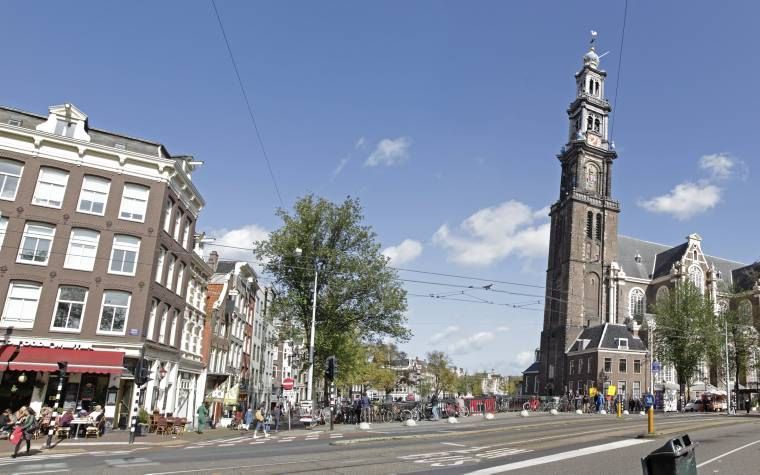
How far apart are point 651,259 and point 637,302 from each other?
10.0m

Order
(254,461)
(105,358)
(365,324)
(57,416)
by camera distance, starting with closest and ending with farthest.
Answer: (254,461), (57,416), (105,358), (365,324)

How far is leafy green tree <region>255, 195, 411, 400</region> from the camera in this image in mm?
39812

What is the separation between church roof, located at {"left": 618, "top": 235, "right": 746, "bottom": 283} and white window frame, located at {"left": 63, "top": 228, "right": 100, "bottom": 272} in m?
77.3

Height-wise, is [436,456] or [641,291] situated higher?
[641,291]

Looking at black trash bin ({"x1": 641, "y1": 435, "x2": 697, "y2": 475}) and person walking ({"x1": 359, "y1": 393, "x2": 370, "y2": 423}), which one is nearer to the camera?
black trash bin ({"x1": 641, "y1": 435, "x2": 697, "y2": 475})

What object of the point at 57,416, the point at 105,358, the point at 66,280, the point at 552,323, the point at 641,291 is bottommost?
the point at 57,416

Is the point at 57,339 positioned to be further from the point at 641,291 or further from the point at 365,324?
the point at 641,291

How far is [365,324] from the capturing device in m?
40.7

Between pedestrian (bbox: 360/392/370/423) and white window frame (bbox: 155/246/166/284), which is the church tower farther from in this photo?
white window frame (bbox: 155/246/166/284)

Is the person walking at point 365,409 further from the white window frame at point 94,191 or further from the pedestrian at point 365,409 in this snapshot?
the white window frame at point 94,191

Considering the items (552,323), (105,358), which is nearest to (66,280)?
(105,358)

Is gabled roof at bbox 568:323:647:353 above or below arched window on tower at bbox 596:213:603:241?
below

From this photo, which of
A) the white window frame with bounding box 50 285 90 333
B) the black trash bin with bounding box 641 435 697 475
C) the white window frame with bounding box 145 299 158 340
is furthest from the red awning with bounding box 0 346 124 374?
the black trash bin with bounding box 641 435 697 475

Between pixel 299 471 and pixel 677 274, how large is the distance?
264 ft
